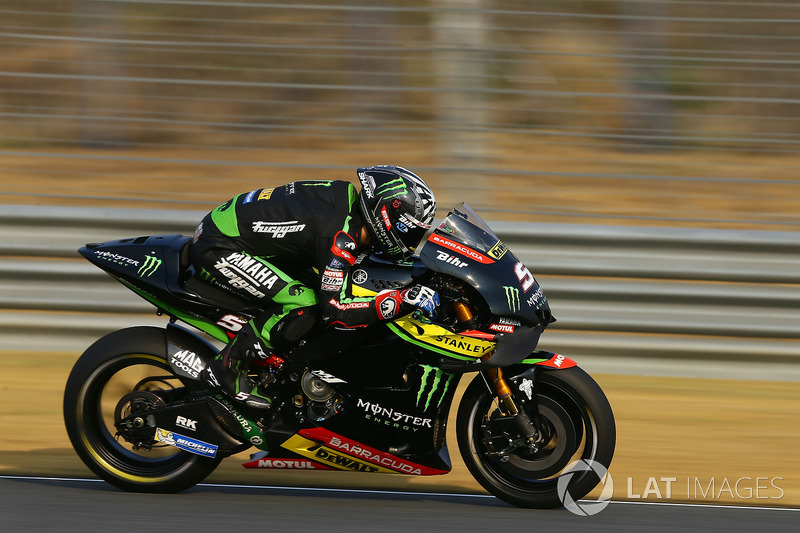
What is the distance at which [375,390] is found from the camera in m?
5.29

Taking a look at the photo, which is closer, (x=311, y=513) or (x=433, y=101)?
(x=311, y=513)

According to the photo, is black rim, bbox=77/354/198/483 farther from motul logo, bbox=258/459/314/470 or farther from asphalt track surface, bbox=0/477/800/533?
motul logo, bbox=258/459/314/470

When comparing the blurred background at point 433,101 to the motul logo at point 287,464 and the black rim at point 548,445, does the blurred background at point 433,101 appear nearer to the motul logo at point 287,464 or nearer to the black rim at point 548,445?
the black rim at point 548,445

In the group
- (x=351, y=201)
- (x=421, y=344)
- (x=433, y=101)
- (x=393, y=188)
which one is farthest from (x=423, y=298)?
(x=433, y=101)

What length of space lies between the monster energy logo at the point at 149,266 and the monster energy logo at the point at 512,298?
1755mm

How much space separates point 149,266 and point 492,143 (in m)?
3.15

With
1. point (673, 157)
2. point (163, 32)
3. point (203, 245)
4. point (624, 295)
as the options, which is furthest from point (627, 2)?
point (203, 245)

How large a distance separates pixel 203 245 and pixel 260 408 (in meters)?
0.87

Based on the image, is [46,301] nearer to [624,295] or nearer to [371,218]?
Result: [371,218]

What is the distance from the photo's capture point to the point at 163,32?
821cm

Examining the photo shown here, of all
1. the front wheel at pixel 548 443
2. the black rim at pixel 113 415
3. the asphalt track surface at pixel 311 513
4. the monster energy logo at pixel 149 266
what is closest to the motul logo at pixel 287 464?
the asphalt track surface at pixel 311 513

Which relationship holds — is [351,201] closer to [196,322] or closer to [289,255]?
[289,255]

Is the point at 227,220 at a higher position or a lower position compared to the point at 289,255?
higher

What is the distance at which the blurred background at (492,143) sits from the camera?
752 cm
